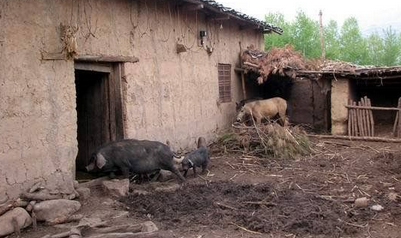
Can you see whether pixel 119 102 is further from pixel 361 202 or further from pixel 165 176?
pixel 361 202

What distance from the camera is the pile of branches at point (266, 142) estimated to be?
431 inches

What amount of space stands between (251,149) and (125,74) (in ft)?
13.2

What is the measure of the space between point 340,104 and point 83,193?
9046 mm

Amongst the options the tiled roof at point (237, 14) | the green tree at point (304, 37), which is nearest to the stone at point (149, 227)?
the tiled roof at point (237, 14)

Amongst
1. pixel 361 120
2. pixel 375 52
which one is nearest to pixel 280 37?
pixel 375 52

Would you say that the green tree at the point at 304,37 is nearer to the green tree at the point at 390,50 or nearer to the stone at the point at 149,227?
the green tree at the point at 390,50

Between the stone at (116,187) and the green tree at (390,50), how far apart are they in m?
26.7

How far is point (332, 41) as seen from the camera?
112 ft

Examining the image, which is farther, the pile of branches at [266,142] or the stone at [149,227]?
the pile of branches at [266,142]

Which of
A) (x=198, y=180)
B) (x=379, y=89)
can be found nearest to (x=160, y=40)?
(x=198, y=180)

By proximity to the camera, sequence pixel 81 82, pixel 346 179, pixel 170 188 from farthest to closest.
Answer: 1. pixel 81 82
2. pixel 346 179
3. pixel 170 188

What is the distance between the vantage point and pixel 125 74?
8.83 metres

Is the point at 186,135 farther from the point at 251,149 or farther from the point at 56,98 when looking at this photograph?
the point at 56,98

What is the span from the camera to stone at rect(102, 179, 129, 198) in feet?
24.2
